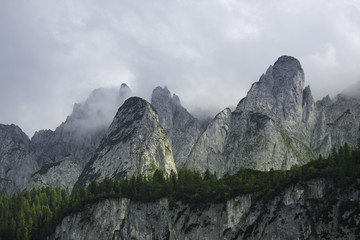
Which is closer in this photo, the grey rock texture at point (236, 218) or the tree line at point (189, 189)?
the grey rock texture at point (236, 218)

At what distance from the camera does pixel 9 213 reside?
191m

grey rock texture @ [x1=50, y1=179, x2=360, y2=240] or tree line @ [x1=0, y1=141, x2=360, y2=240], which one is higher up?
tree line @ [x1=0, y1=141, x2=360, y2=240]

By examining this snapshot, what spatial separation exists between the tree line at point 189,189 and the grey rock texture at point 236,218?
2640mm

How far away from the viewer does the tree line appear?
13550cm

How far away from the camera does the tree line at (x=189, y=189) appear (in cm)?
13550

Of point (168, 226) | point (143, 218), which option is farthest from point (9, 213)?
point (168, 226)

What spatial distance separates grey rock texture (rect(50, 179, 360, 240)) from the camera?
12419cm

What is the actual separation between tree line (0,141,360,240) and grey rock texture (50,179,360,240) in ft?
8.66

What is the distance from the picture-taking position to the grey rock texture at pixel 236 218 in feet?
407

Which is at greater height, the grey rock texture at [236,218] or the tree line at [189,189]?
the tree line at [189,189]

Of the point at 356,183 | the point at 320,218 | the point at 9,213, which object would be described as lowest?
the point at 320,218

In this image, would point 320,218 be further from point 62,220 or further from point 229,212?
point 62,220

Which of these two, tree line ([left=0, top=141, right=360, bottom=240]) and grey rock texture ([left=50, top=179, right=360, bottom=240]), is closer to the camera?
grey rock texture ([left=50, top=179, right=360, bottom=240])

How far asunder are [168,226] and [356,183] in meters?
75.4
